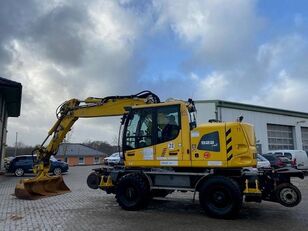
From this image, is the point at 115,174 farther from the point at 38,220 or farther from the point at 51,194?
the point at 51,194

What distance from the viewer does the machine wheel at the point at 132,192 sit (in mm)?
10766

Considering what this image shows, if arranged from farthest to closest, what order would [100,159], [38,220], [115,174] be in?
[100,159]
[115,174]
[38,220]

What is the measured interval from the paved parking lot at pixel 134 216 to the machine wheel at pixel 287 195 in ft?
1.42

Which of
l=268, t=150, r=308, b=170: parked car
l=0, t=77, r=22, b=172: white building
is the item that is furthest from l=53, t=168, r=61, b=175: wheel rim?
l=268, t=150, r=308, b=170: parked car

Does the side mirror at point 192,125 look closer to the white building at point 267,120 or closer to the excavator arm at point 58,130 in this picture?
the excavator arm at point 58,130

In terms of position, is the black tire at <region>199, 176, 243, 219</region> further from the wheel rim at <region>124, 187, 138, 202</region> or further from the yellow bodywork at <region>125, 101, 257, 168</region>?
the wheel rim at <region>124, 187, 138, 202</region>

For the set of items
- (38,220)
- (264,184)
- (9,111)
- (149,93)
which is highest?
(9,111)

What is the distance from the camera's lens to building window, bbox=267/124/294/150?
3825 centimetres

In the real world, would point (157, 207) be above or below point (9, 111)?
below

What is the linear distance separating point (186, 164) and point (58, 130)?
570cm

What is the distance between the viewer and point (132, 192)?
35.9 feet

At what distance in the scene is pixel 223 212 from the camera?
9.63m

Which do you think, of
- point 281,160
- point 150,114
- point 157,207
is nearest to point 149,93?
point 150,114

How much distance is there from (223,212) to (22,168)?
2133cm
